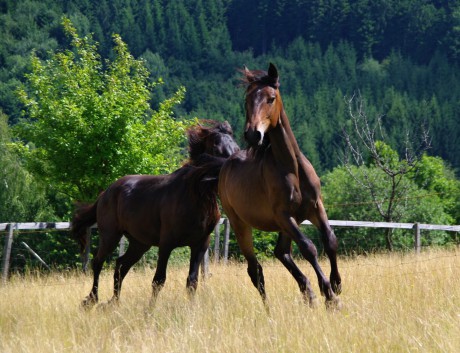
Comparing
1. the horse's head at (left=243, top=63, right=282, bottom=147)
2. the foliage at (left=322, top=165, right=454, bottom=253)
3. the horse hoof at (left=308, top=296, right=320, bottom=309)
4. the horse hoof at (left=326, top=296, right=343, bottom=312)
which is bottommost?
the foliage at (left=322, top=165, right=454, bottom=253)

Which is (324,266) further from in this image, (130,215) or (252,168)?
(252,168)

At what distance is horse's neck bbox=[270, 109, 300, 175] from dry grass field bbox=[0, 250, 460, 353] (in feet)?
4.25

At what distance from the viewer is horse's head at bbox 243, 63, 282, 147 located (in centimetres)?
700

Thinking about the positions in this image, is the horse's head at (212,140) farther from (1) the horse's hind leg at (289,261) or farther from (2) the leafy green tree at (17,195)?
(2) the leafy green tree at (17,195)

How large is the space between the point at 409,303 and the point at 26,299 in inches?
190

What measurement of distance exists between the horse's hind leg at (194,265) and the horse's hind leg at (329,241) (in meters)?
1.77

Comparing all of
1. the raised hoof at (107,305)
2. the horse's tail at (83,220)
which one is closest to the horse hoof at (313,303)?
the raised hoof at (107,305)

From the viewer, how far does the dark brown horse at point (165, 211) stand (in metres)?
8.87

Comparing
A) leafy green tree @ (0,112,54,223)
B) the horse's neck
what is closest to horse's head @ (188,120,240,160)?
the horse's neck

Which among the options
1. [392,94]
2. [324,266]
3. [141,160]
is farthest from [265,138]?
[392,94]

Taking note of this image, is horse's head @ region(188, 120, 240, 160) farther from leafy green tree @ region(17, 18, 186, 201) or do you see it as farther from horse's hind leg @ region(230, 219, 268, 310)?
leafy green tree @ region(17, 18, 186, 201)

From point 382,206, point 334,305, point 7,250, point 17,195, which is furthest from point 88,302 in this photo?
point 17,195

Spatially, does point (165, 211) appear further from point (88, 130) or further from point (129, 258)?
point (88, 130)

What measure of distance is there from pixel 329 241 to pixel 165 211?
2488mm
